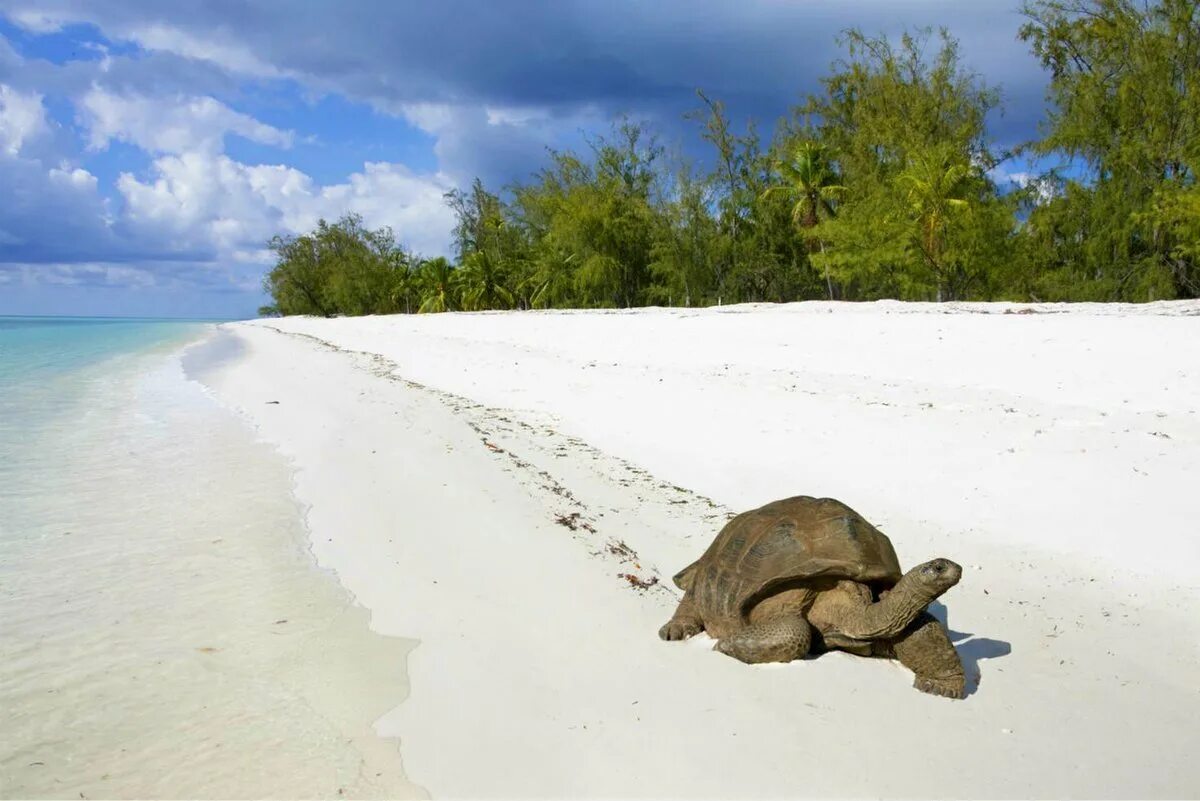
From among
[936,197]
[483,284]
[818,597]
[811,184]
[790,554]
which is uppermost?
[811,184]

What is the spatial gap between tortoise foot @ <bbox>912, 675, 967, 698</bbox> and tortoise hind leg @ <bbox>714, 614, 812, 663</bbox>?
0.58 meters

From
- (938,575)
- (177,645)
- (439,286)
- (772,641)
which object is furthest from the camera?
(439,286)

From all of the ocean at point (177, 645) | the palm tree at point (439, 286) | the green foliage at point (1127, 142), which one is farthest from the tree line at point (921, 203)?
the ocean at point (177, 645)

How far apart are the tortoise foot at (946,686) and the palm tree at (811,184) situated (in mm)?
31402

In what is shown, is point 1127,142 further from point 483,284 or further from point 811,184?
point 483,284

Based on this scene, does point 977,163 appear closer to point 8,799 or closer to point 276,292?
point 8,799

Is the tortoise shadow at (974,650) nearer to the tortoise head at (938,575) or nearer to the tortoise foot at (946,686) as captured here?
the tortoise foot at (946,686)

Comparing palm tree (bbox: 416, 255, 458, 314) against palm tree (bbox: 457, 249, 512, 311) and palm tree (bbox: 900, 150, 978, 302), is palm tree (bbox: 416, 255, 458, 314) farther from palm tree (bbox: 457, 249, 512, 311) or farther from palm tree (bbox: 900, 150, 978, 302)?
palm tree (bbox: 900, 150, 978, 302)

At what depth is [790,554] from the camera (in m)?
3.79

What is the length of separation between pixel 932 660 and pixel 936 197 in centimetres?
2732

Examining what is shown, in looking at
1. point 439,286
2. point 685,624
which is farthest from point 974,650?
point 439,286

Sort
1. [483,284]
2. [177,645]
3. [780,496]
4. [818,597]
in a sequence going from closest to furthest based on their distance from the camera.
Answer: [818,597]
[177,645]
[780,496]
[483,284]

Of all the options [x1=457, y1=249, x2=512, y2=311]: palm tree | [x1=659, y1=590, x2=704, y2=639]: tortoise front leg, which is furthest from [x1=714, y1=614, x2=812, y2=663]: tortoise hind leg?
[x1=457, y1=249, x2=512, y2=311]: palm tree

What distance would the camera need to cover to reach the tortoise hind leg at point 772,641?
12.3 feet
